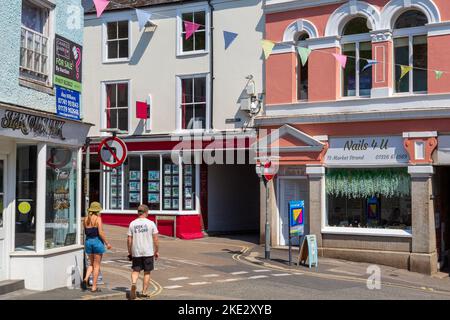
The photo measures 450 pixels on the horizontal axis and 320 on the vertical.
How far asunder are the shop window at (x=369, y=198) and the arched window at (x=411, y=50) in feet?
8.38

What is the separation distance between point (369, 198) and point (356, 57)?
428 centimetres

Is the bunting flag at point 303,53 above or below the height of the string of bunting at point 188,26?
below

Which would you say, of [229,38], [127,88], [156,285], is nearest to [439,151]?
[229,38]

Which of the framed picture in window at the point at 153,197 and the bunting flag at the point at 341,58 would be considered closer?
the bunting flag at the point at 341,58

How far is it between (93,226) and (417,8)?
11.6 meters

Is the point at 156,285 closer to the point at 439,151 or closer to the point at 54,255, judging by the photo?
the point at 54,255

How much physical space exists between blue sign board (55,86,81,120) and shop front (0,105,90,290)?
14.1 inches

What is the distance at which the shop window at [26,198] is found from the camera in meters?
11.9

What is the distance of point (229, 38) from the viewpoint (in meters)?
19.3

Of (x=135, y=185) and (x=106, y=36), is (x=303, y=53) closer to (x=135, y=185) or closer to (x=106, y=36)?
(x=135, y=185)

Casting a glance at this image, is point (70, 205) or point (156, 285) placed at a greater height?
point (70, 205)

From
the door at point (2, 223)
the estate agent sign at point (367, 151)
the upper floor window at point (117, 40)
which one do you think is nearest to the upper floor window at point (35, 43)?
the door at point (2, 223)

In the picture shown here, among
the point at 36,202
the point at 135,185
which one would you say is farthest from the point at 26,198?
the point at 135,185

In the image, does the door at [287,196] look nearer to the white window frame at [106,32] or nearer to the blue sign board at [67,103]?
the white window frame at [106,32]
